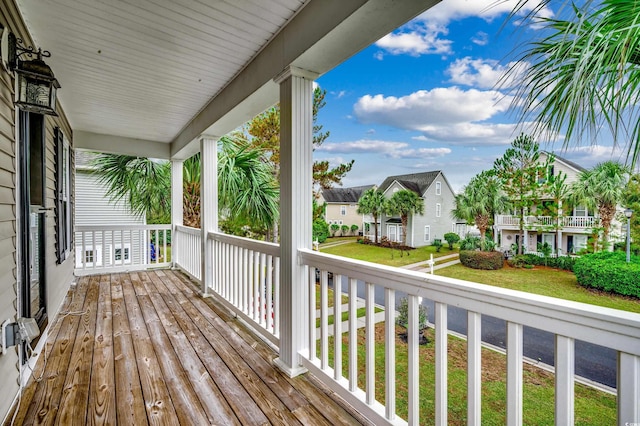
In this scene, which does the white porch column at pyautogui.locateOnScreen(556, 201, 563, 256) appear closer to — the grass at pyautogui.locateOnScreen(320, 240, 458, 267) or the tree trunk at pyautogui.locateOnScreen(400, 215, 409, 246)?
the grass at pyautogui.locateOnScreen(320, 240, 458, 267)

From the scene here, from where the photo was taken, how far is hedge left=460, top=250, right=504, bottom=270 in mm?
985

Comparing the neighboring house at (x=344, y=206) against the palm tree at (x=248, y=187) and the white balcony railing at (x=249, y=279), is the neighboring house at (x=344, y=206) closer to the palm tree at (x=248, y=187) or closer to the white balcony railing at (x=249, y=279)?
the white balcony railing at (x=249, y=279)

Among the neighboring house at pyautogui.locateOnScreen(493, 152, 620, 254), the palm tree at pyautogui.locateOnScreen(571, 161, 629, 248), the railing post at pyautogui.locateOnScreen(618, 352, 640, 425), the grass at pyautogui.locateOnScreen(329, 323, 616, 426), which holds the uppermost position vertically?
the palm tree at pyautogui.locateOnScreen(571, 161, 629, 248)

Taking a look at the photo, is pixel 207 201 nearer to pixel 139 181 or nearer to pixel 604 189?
pixel 139 181

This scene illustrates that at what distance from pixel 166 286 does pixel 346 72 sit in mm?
4022

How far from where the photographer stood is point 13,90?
76.6 inches

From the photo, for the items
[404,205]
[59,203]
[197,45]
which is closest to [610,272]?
[404,205]

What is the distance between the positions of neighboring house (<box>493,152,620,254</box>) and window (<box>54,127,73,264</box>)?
4197 mm

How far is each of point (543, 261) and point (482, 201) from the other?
24 cm

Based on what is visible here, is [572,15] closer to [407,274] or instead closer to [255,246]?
[407,274]

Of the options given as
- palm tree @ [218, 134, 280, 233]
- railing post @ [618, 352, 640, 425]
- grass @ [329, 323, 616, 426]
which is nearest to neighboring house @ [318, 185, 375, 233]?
grass @ [329, 323, 616, 426]

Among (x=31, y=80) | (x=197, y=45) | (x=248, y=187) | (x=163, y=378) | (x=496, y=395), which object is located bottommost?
(x=163, y=378)

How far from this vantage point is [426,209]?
48.9 inches

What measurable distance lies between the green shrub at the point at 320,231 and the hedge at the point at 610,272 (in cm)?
138
